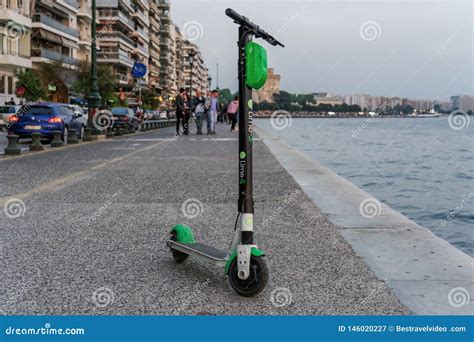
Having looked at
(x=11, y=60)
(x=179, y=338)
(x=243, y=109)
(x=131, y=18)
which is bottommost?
(x=179, y=338)

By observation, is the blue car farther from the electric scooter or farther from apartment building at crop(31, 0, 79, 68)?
apartment building at crop(31, 0, 79, 68)

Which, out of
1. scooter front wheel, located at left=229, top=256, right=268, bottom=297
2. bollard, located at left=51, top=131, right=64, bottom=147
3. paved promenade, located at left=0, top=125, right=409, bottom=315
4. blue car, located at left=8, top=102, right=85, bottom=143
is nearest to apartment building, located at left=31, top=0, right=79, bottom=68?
blue car, located at left=8, top=102, right=85, bottom=143

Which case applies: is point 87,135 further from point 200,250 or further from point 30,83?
point 30,83

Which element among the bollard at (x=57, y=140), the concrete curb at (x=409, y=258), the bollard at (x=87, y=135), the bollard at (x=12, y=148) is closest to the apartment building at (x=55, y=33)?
the bollard at (x=87, y=135)

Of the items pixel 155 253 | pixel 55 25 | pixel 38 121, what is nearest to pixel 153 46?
pixel 55 25

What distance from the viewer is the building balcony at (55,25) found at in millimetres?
56094

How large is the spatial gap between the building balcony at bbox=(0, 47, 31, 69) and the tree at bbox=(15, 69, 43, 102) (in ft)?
2.26

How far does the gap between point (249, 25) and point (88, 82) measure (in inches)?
2258

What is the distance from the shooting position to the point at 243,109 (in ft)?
12.2

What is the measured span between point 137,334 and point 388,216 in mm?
4005

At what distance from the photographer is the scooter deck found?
3.99m

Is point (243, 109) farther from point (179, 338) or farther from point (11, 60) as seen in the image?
point (11, 60)

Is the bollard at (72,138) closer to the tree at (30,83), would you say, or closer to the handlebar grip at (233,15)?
the handlebar grip at (233,15)

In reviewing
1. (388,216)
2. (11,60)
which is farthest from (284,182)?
(11,60)
